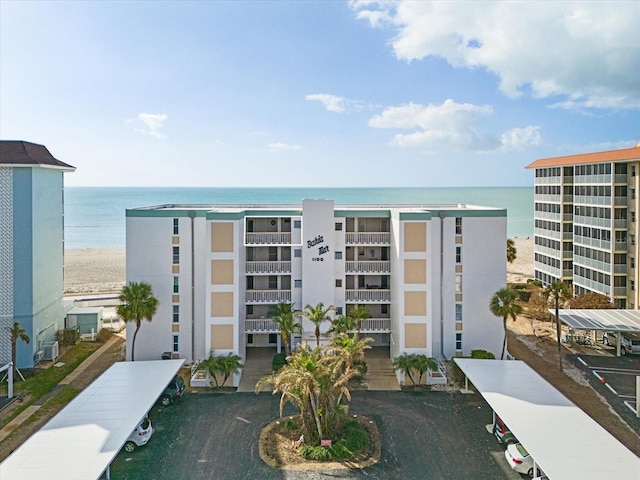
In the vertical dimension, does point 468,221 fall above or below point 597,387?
above

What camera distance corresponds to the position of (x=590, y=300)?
38844 millimetres

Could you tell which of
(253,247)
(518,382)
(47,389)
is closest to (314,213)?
(253,247)

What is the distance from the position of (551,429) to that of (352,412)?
30.1ft

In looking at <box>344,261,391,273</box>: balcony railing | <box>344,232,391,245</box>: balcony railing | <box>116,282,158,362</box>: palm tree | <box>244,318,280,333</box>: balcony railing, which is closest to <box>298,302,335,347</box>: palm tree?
<box>244,318,280,333</box>: balcony railing

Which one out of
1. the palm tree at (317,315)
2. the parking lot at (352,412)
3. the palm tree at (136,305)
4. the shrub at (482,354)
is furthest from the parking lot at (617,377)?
the palm tree at (136,305)

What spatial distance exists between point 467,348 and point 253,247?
14999 millimetres

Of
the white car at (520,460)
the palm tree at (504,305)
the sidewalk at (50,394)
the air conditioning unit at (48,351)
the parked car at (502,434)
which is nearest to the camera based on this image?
the white car at (520,460)

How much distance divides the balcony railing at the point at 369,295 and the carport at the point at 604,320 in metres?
11.7

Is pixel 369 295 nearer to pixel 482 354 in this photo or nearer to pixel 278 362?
pixel 278 362

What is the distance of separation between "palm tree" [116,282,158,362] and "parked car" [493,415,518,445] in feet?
62.6

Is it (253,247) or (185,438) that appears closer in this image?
(185,438)

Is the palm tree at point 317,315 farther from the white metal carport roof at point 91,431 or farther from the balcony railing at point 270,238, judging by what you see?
the white metal carport roof at point 91,431

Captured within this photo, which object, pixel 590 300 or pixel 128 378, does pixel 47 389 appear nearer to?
pixel 128 378

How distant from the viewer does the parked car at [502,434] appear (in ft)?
68.1
